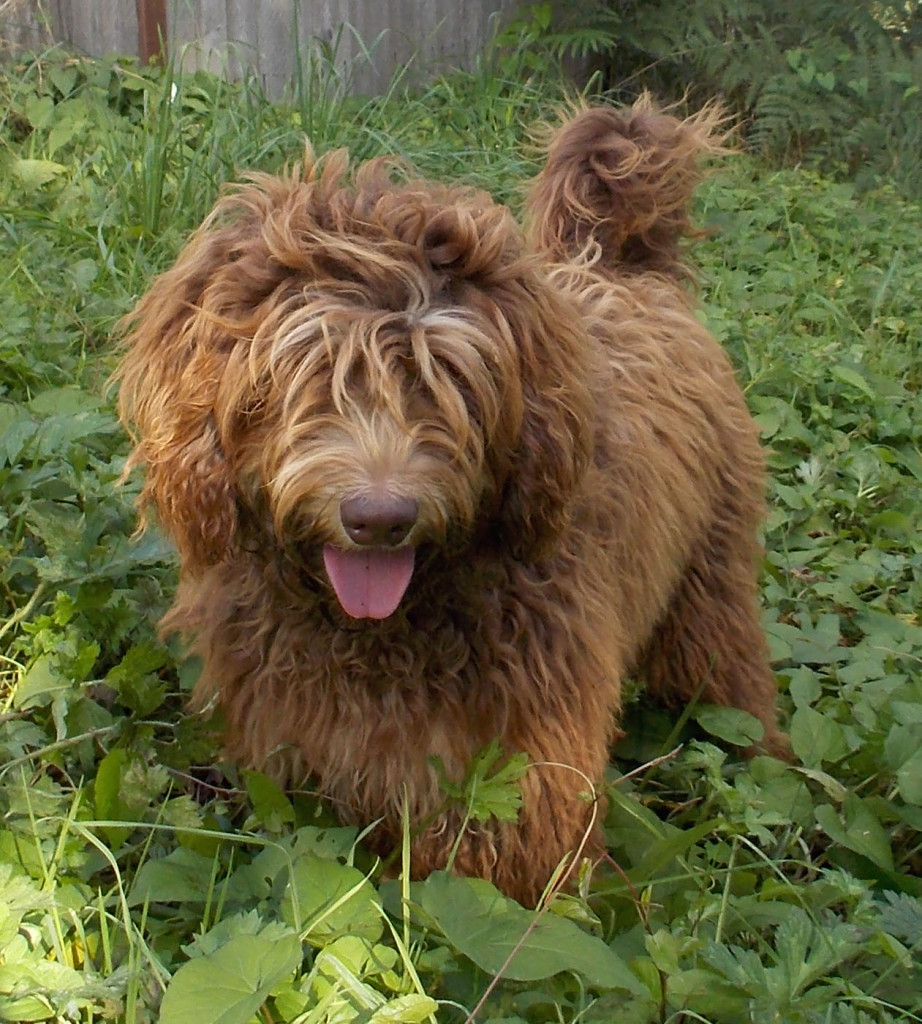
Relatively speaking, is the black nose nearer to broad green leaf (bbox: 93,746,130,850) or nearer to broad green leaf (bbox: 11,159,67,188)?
broad green leaf (bbox: 93,746,130,850)

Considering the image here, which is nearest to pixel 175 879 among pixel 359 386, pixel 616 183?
pixel 359 386

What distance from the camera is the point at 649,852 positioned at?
2570 mm

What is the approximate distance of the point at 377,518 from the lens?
74.7 inches

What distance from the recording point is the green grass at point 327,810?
2035mm

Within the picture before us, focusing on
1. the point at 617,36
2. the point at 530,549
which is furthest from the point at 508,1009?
the point at 617,36

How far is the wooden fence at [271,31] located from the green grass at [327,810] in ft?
4.06

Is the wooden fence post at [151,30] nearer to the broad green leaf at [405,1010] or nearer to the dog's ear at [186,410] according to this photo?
the dog's ear at [186,410]

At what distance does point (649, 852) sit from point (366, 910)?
0.72 m

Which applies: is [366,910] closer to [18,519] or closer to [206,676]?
[206,676]

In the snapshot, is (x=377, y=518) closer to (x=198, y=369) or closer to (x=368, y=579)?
(x=368, y=579)

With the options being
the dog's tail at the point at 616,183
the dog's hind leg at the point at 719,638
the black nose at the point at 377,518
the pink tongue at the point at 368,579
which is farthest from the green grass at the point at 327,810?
the dog's tail at the point at 616,183

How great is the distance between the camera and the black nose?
74.7 inches

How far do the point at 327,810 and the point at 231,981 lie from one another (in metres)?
0.64

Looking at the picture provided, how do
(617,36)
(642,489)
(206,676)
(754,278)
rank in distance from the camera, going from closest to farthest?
(206,676)
(642,489)
(754,278)
(617,36)
